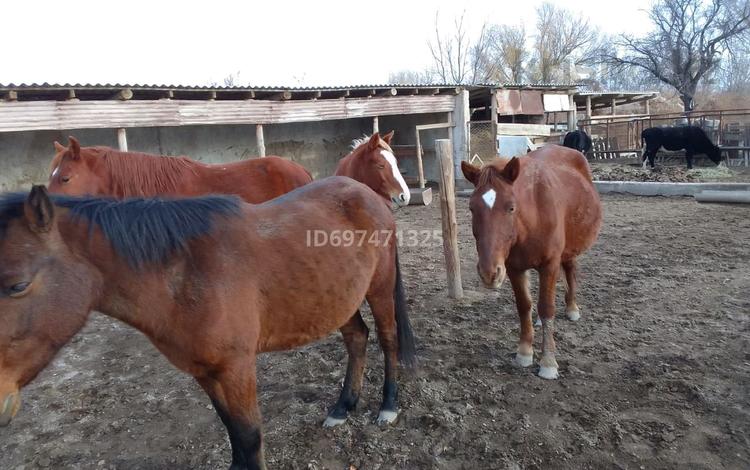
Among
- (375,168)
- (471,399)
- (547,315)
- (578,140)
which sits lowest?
(471,399)

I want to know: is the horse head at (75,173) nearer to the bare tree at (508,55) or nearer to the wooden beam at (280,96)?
the wooden beam at (280,96)

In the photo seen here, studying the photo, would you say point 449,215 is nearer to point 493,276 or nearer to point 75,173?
point 493,276

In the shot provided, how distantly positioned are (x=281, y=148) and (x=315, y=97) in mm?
2385

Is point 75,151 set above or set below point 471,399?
above

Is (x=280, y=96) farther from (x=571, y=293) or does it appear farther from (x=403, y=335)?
(x=403, y=335)

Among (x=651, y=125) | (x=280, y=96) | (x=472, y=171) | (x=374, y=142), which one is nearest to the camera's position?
(x=472, y=171)

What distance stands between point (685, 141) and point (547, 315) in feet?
48.2

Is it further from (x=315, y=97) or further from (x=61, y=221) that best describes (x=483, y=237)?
(x=315, y=97)

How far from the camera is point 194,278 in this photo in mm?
1989

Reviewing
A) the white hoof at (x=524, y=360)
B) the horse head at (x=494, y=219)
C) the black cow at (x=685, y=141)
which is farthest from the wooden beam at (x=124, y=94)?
the black cow at (x=685, y=141)

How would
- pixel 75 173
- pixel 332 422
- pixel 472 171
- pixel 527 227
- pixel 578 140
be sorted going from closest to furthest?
pixel 332 422 < pixel 527 227 < pixel 472 171 < pixel 75 173 < pixel 578 140

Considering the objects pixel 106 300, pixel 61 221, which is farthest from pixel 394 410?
pixel 61 221

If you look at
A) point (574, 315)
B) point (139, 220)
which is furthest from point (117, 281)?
point (574, 315)

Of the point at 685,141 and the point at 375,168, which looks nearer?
the point at 375,168
